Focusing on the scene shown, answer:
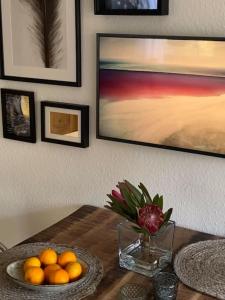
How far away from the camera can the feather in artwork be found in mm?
1778

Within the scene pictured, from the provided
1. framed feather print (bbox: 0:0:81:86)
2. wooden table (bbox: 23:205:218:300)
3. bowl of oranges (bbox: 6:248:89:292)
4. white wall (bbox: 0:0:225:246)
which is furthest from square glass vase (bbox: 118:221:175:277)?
framed feather print (bbox: 0:0:81:86)

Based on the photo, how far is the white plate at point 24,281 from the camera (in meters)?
1.26

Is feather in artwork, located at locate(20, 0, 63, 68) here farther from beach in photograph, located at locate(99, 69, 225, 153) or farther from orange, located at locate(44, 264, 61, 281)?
orange, located at locate(44, 264, 61, 281)

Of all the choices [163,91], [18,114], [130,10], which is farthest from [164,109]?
[18,114]

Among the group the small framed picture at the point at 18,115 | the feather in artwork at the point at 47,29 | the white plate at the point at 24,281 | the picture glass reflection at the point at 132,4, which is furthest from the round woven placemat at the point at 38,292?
the picture glass reflection at the point at 132,4

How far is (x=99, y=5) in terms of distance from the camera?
165 centimetres

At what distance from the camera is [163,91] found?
160cm

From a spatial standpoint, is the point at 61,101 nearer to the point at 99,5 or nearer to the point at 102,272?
the point at 99,5

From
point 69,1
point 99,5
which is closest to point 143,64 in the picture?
point 99,5

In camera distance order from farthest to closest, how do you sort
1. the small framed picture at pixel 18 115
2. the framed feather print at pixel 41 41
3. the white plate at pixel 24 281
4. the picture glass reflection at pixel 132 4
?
the small framed picture at pixel 18 115
the framed feather print at pixel 41 41
the picture glass reflection at pixel 132 4
the white plate at pixel 24 281

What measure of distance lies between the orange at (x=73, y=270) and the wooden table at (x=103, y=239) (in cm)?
7

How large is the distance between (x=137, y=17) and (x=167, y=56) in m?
0.18

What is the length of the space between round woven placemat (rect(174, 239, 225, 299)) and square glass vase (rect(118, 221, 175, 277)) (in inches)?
1.9

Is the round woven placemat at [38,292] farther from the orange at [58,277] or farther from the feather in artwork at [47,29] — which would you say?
the feather in artwork at [47,29]
